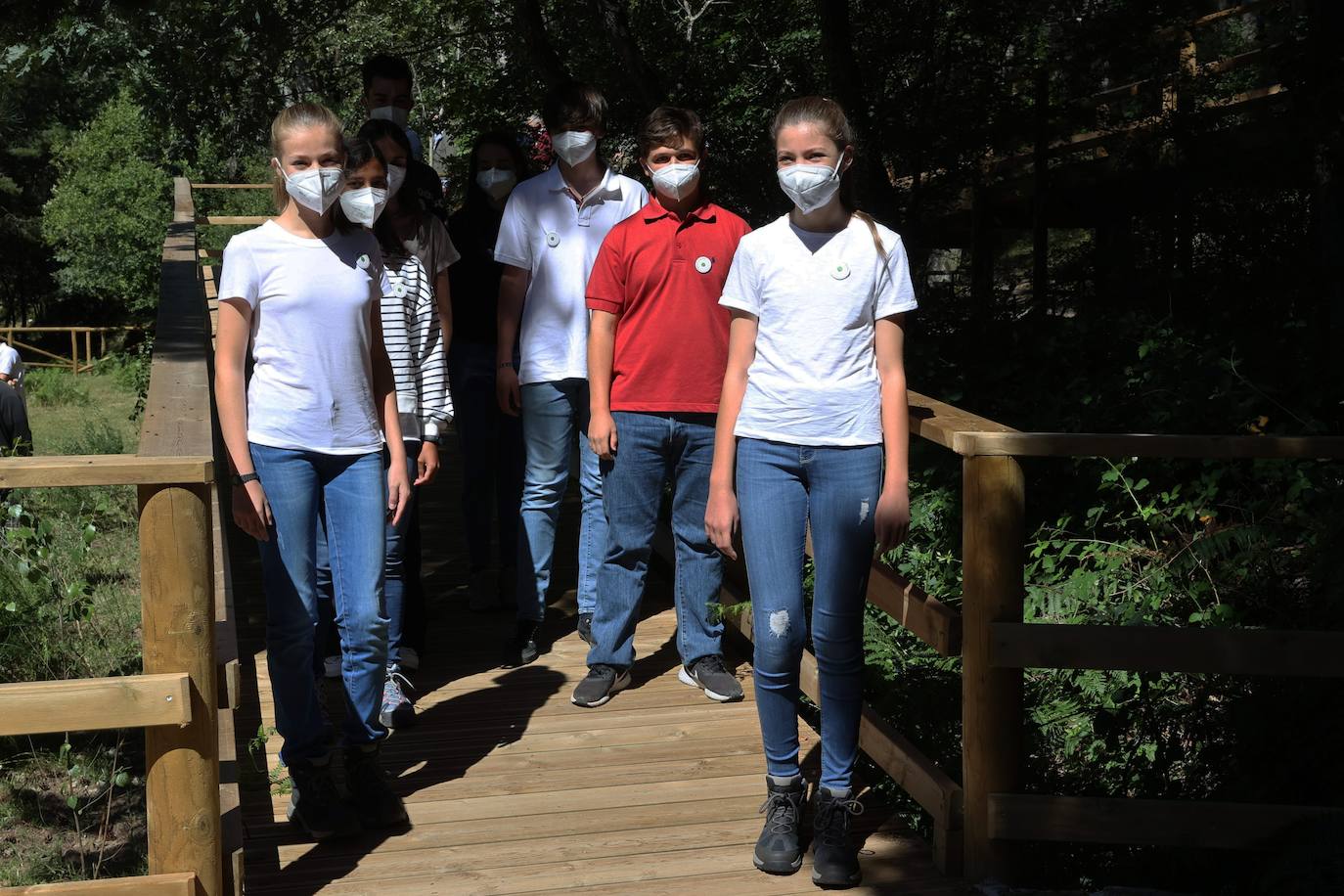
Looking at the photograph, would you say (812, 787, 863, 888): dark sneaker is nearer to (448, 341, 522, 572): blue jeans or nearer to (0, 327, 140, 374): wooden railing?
(448, 341, 522, 572): blue jeans

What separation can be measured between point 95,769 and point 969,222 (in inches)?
367

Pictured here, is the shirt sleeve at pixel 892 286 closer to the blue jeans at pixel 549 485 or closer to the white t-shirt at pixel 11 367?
the blue jeans at pixel 549 485

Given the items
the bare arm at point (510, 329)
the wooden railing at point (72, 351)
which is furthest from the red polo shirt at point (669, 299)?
the wooden railing at point (72, 351)

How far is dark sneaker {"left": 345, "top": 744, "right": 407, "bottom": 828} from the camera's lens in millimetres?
3949

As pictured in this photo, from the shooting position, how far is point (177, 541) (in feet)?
9.93

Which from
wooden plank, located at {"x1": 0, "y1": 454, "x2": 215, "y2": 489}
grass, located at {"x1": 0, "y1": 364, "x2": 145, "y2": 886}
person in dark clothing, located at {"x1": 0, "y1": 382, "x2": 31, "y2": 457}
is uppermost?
wooden plank, located at {"x1": 0, "y1": 454, "x2": 215, "y2": 489}

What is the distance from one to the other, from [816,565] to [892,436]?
0.38 metres

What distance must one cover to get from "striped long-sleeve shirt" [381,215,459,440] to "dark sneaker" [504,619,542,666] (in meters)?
1.00

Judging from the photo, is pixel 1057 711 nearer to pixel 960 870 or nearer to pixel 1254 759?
pixel 1254 759

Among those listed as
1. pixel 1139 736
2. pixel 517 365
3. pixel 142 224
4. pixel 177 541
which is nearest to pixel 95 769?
pixel 517 365

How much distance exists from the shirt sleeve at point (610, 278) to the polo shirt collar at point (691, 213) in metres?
0.10

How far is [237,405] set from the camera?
11.5 ft

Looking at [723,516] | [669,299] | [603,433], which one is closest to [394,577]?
[603,433]

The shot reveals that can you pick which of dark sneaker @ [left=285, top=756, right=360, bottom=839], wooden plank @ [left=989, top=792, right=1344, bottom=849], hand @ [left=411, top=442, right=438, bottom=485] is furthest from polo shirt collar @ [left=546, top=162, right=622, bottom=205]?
wooden plank @ [left=989, top=792, right=1344, bottom=849]
